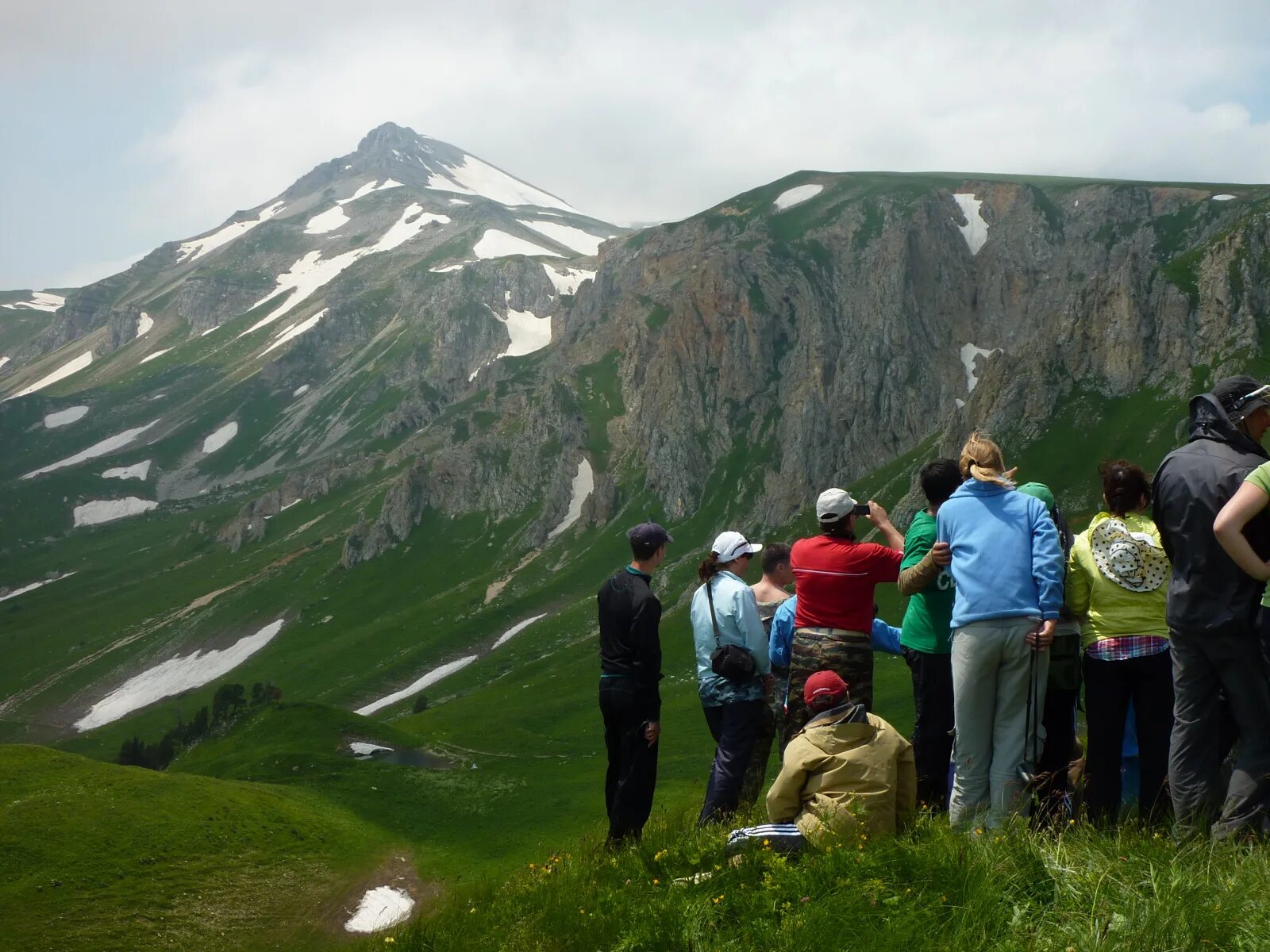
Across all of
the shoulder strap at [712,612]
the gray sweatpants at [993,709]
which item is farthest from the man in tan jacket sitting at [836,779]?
the shoulder strap at [712,612]

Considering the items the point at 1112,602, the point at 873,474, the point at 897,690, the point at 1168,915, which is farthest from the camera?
the point at 873,474

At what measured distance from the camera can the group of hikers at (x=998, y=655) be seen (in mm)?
8984

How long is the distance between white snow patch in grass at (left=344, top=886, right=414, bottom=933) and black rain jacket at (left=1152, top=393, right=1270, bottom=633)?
105ft

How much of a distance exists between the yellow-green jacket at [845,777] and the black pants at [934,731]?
1.95m

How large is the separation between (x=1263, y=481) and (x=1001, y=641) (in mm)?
2866

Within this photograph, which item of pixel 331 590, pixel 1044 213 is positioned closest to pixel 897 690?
pixel 331 590

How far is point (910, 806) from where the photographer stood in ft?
31.3

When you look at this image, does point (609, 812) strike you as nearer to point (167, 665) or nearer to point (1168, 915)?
point (1168, 915)

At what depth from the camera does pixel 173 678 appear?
522ft

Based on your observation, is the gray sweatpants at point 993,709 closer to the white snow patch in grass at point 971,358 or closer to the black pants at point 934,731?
the black pants at point 934,731

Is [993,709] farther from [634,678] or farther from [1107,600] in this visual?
[634,678]

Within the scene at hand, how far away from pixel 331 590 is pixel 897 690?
428 feet

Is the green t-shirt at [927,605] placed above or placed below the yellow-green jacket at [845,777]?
above

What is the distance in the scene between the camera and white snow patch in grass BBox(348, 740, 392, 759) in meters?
67.9
